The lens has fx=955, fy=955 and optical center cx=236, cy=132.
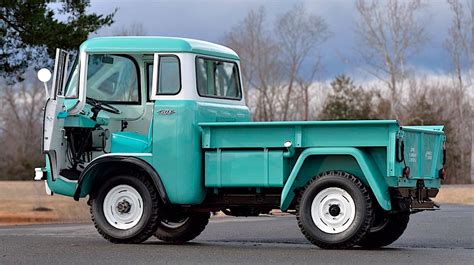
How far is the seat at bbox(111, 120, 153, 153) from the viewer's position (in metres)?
12.9

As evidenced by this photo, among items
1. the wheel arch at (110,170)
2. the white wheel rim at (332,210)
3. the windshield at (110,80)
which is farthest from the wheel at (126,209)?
the white wheel rim at (332,210)

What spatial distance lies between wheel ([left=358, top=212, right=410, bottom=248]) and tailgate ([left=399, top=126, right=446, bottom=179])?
78 centimetres

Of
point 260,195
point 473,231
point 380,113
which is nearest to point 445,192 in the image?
point 380,113

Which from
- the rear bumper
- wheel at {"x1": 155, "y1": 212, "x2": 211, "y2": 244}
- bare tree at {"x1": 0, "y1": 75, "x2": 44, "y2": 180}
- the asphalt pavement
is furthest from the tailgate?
bare tree at {"x1": 0, "y1": 75, "x2": 44, "y2": 180}

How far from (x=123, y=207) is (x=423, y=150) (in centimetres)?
407

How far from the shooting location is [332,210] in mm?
11859

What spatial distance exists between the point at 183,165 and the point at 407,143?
2916 mm

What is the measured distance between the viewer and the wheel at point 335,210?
11.6m

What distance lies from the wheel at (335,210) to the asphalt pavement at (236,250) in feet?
0.65

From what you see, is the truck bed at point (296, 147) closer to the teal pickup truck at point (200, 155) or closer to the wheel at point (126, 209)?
the teal pickup truck at point (200, 155)

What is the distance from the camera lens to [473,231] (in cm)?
1648

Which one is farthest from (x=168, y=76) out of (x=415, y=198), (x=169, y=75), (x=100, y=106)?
(x=415, y=198)

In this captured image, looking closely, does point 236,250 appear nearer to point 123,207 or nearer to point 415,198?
point 123,207

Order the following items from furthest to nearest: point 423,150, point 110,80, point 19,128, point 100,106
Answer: point 19,128
point 110,80
point 100,106
point 423,150
